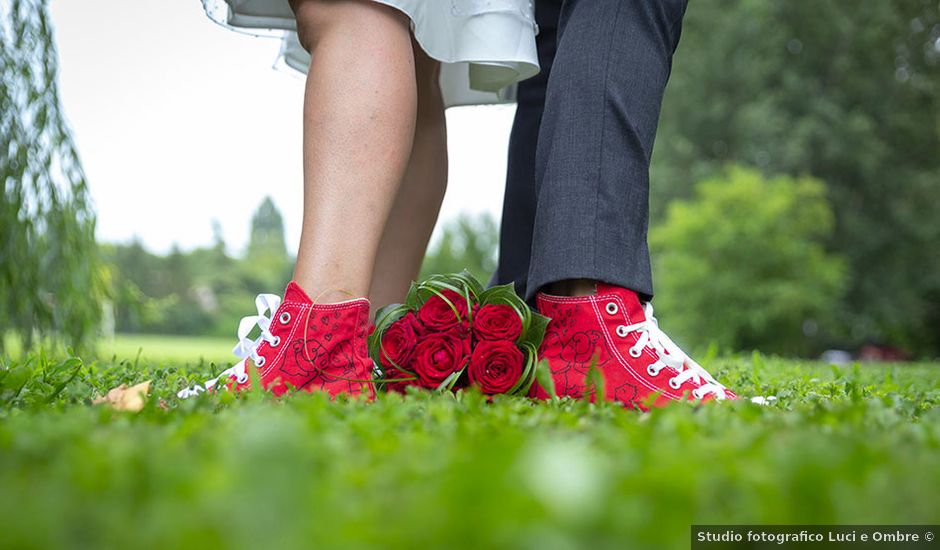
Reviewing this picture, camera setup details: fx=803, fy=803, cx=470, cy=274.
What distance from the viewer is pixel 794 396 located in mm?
1435

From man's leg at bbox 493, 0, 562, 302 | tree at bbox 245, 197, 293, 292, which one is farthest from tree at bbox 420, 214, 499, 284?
man's leg at bbox 493, 0, 562, 302

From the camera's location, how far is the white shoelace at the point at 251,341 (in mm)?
1285

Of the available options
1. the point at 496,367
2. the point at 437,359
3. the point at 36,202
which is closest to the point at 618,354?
the point at 496,367

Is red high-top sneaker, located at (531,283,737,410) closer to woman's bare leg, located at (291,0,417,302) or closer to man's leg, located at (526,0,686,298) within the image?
man's leg, located at (526,0,686,298)

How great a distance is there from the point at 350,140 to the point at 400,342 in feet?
1.20

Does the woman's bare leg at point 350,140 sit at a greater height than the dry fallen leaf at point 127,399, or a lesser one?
greater

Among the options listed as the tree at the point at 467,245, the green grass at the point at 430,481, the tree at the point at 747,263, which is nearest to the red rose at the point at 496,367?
the green grass at the point at 430,481

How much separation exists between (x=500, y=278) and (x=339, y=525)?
1.64m

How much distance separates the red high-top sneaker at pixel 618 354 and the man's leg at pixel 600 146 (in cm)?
4

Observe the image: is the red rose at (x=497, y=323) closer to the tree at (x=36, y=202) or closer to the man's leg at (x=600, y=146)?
the man's leg at (x=600, y=146)

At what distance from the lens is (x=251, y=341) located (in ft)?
4.52

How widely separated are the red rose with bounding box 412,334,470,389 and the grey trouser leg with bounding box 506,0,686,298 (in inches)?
7.0

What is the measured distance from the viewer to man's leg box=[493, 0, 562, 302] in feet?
6.56

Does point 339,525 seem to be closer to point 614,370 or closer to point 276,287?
point 614,370
